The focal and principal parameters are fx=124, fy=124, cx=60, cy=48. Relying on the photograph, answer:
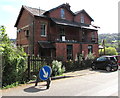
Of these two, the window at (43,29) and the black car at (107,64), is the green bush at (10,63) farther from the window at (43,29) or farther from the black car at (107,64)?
the window at (43,29)

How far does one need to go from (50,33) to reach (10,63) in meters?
11.8

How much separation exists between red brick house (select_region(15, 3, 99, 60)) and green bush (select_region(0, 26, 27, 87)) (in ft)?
27.5

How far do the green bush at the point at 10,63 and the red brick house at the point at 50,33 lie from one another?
8.37 meters

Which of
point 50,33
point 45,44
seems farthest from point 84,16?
point 45,44

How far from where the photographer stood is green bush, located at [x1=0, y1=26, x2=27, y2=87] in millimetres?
7180

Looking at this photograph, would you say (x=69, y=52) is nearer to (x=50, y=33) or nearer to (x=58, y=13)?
(x=50, y=33)

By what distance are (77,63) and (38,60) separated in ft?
19.6

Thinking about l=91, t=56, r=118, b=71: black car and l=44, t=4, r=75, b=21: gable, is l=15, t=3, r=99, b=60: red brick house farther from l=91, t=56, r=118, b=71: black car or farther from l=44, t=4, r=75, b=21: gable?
l=91, t=56, r=118, b=71: black car

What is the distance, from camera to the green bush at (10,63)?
23.6ft

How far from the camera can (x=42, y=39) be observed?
17812 mm

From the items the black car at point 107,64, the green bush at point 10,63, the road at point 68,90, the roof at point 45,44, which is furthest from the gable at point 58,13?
the road at point 68,90

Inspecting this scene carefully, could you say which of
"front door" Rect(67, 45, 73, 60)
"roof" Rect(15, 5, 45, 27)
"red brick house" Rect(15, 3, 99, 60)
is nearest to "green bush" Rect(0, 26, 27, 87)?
"red brick house" Rect(15, 3, 99, 60)

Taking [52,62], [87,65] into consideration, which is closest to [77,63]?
[87,65]

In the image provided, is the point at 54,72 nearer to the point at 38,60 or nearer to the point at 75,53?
the point at 38,60
